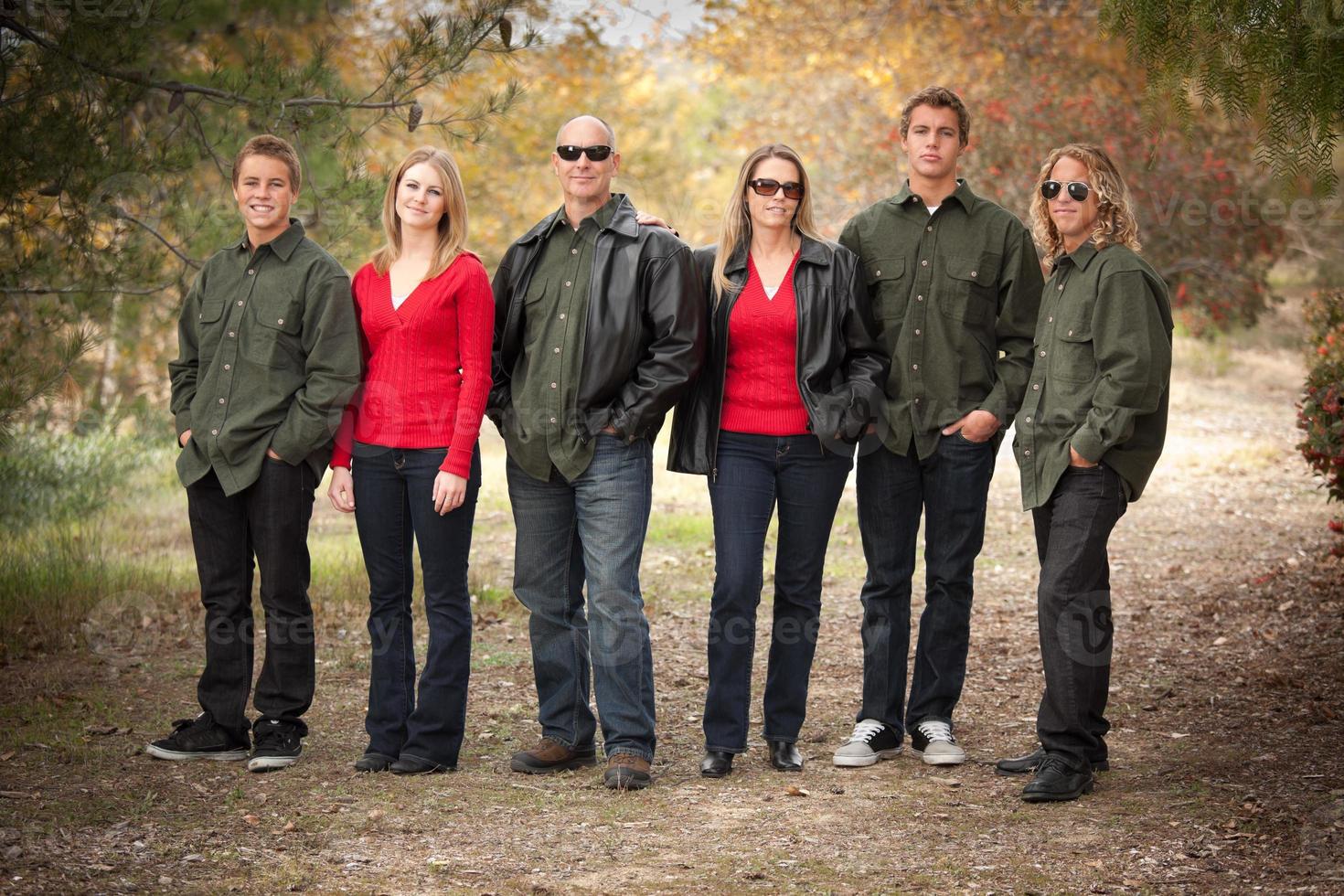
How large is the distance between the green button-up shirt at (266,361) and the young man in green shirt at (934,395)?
1992 millimetres

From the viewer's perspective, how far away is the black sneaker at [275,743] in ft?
16.4

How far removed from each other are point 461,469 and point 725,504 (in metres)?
0.94

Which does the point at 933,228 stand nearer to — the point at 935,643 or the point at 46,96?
the point at 935,643

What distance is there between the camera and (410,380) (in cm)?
479

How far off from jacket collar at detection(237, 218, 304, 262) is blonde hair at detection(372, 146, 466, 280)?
344 mm

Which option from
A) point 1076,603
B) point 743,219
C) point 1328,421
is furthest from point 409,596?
point 1328,421

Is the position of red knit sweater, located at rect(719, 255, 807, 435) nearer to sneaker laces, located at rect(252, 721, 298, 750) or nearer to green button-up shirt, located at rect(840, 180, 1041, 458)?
green button-up shirt, located at rect(840, 180, 1041, 458)

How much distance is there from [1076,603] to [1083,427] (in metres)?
0.61

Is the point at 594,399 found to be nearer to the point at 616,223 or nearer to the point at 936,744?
the point at 616,223

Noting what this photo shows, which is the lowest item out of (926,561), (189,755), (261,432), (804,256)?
Answer: (189,755)

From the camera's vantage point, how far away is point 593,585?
4.87 m

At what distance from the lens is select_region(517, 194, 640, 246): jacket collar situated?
4789 millimetres

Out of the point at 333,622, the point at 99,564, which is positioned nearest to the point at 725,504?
the point at 333,622

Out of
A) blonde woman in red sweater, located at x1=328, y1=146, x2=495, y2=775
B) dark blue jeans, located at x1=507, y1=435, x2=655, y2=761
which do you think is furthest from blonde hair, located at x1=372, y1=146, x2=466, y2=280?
dark blue jeans, located at x1=507, y1=435, x2=655, y2=761
